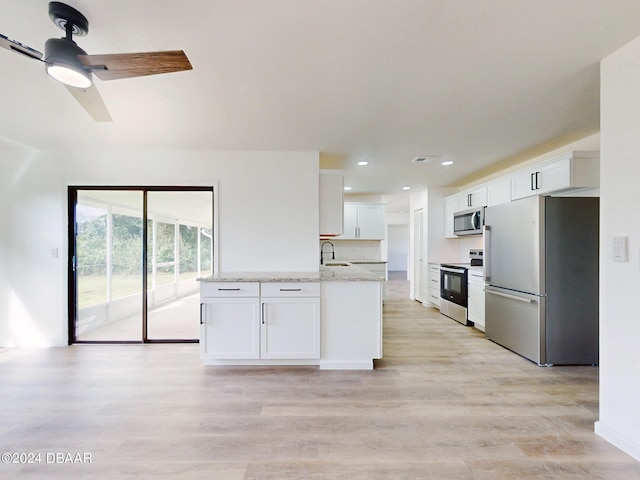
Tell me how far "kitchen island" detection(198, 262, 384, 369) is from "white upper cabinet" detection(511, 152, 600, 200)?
2113mm

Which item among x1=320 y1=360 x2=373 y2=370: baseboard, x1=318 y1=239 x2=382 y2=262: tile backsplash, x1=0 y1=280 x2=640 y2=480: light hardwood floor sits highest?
x1=318 y1=239 x2=382 y2=262: tile backsplash

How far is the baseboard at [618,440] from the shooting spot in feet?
5.79

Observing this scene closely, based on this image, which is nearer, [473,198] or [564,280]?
[564,280]

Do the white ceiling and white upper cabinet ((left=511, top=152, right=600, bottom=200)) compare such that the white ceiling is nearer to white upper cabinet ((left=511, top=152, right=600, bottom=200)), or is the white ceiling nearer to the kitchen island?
white upper cabinet ((left=511, top=152, right=600, bottom=200))

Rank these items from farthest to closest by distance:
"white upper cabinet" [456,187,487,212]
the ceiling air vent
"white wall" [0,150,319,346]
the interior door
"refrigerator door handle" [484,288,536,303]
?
the interior door < "white upper cabinet" [456,187,487,212] < the ceiling air vent < "white wall" [0,150,319,346] < "refrigerator door handle" [484,288,536,303]

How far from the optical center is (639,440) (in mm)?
1747

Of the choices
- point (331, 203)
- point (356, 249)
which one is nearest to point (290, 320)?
point (331, 203)

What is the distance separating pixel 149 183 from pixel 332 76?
264 centimetres

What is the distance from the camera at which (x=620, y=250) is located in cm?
180

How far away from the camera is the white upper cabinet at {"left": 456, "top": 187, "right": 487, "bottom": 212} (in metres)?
4.49

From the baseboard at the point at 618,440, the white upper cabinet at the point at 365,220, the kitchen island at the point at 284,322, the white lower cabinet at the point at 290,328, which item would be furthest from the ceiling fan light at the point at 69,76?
the white upper cabinet at the point at 365,220

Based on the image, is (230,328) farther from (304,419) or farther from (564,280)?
(564,280)

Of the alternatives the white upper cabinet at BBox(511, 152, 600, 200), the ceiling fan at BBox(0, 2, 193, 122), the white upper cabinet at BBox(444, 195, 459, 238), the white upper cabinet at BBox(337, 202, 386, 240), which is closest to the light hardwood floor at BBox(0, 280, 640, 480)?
the white upper cabinet at BBox(511, 152, 600, 200)

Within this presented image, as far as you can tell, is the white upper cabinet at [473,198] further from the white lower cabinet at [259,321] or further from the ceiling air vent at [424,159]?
the white lower cabinet at [259,321]
